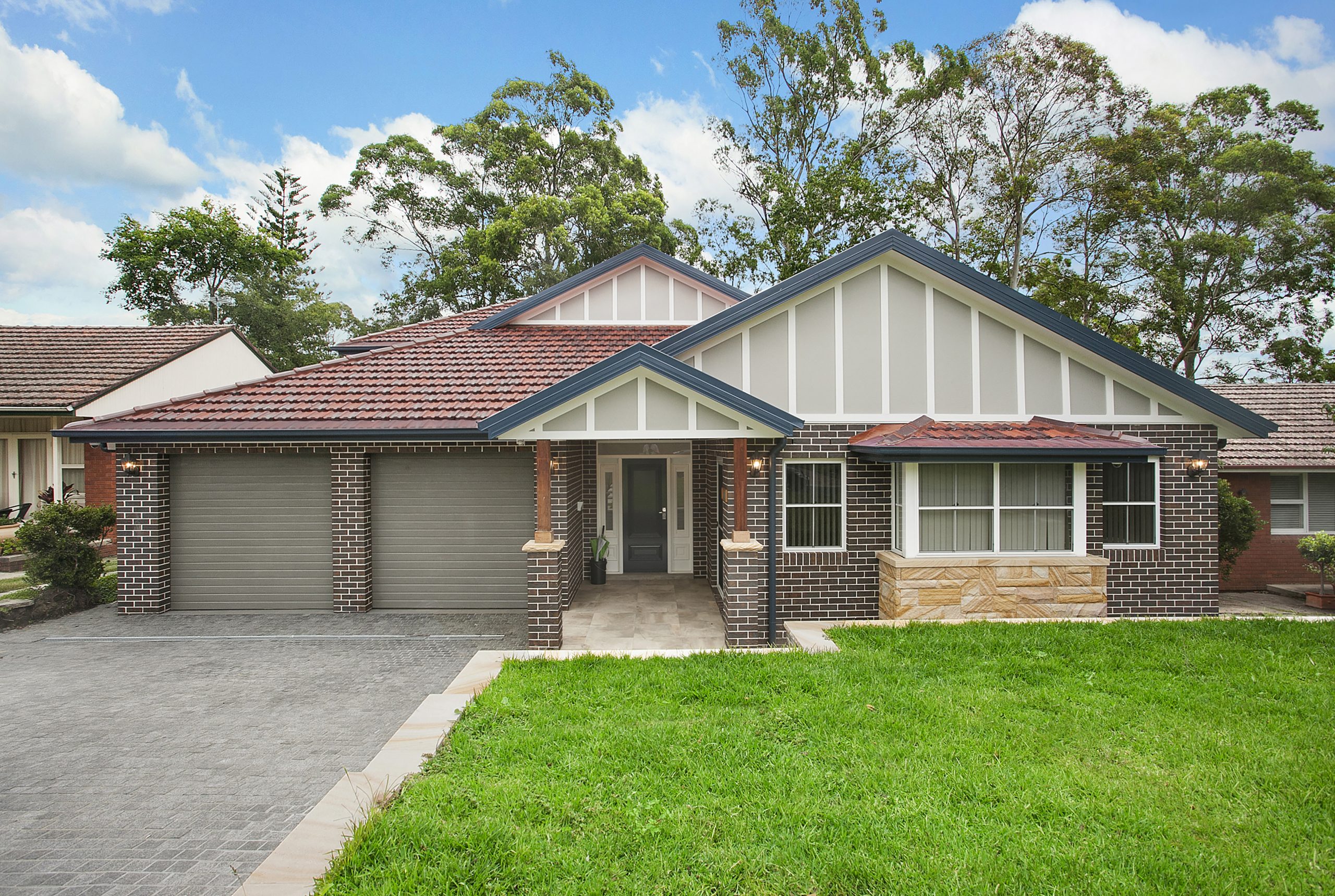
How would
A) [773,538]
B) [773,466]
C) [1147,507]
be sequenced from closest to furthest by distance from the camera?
[773,466] < [773,538] < [1147,507]

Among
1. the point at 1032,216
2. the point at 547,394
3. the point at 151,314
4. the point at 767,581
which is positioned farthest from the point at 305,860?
the point at 151,314

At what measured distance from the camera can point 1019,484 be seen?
28.5 feet

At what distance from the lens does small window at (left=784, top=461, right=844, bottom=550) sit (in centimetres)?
916

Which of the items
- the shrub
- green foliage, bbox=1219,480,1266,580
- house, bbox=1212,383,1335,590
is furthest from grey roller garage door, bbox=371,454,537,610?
house, bbox=1212,383,1335,590

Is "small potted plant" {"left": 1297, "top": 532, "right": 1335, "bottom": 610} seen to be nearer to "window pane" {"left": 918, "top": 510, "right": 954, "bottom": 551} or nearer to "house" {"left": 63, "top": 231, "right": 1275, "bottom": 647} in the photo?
"house" {"left": 63, "top": 231, "right": 1275, "bottom": 647}

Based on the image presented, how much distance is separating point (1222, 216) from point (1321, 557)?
18.2 meters

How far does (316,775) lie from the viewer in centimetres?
482

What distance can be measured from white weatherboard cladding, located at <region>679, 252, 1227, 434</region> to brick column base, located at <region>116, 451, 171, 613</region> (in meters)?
8.45

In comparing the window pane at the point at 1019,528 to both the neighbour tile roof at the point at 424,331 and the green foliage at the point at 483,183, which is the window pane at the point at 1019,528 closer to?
the neighbour tile roof at the point at 424,331

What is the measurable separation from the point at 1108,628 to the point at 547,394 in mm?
7388

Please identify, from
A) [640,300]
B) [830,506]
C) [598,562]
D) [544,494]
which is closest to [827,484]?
[830,506]

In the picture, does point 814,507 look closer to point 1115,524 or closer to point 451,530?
point 1115,524

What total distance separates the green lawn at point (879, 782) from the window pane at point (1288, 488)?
7793 mm

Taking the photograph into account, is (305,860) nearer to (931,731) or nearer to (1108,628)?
(931,731)
